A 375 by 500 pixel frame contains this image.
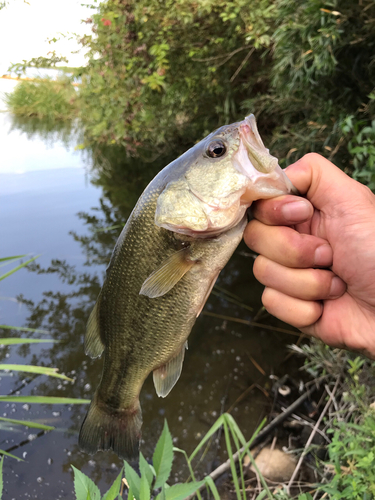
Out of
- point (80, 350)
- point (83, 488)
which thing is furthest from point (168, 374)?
point (80, 350)

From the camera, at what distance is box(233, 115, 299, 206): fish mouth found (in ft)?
3.99

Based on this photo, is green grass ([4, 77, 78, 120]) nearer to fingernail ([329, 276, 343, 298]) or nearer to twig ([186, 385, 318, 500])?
twig ([186, 385, 318, 500])

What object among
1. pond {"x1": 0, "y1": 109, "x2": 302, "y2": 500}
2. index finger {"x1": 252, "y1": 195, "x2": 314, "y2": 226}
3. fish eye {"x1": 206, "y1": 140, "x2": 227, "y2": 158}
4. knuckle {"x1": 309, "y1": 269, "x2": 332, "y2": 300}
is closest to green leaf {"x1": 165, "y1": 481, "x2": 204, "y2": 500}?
knuckle {"x1": 309, "y1": 269, "x2": 332, "y2": 300}

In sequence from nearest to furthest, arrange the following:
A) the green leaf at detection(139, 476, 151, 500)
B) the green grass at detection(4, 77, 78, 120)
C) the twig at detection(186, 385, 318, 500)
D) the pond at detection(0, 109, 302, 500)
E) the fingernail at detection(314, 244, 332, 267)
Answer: the green leaf at detection(139, 476, 151, 500) → the fingernail at detection(314, 244, 332, 267) → the twig at detection(186, 385, 318, 500) → the pond at detection(0, 109, 302, 500) → the green grass at detection(4, 77, 78, 120)

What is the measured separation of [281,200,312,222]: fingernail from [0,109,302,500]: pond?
247 cm

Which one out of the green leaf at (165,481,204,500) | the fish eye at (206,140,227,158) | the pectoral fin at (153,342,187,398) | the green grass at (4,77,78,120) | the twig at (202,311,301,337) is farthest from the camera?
the green grass at (4,77,78,120)

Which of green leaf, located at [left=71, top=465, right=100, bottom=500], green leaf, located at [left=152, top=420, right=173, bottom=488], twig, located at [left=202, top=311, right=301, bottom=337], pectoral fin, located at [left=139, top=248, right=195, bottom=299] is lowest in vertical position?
twig, located at [left=202, top=311, right=301, bottom=337]

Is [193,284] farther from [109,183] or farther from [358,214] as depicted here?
[109,183]

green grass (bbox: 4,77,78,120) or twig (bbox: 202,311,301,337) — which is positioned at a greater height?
green grass (bbox: 4,77,78,120)

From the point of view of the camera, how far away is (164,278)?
1.31 metres

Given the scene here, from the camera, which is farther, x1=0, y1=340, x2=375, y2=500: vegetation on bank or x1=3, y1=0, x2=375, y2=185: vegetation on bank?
x1=3, y1=0, x2=375, y2=185: vegetation on bank

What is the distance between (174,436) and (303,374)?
1475mm

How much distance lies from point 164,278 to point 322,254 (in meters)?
0.65

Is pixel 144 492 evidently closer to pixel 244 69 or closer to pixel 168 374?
pixel 168 374
